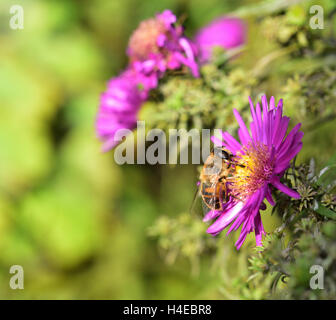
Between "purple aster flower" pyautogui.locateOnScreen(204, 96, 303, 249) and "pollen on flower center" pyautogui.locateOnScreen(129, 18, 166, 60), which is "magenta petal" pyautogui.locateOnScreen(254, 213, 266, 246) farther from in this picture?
"pollen on flower center" pyautogui.locateOnScreen(129, 18, 166, 60)

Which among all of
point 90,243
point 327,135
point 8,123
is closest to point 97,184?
point 90,243

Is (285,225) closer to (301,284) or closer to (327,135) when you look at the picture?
(301,284)

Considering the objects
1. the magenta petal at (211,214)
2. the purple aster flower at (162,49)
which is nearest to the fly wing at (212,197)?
the magenta petal at (211,214)

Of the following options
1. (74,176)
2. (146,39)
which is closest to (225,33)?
(146,39)

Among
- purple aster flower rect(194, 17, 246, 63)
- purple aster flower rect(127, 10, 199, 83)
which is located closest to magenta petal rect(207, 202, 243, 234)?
purple aster flower rect(127, 10, 199, 83)

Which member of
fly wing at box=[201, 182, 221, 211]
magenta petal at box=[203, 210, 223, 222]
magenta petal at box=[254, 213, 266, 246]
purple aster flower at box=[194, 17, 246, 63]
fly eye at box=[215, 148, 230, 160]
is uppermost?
purple aster flower at box=[194, 17, 246, 63]

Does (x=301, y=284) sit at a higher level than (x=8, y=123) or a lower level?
lower

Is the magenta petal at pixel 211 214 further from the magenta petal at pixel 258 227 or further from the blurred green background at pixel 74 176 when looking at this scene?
the blurred green background at pixel 74 176
